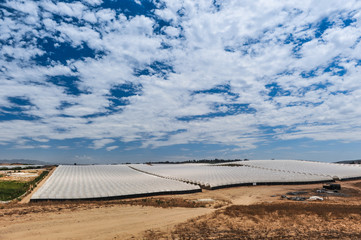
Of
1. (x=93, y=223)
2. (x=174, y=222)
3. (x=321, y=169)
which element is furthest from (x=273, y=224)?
(x=321, y=169)

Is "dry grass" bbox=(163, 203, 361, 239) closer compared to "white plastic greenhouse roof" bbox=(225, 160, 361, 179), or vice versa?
"dry grass" bbox=(163, 203, 361, 239)

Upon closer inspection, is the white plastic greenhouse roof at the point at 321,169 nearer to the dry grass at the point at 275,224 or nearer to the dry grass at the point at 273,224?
the dry grass at the point at 273,224

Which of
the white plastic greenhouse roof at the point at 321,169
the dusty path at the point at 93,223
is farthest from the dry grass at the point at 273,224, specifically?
the white plastic greenhouse roof at the point at 321,169

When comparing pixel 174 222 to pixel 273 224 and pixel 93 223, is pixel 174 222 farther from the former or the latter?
pixel 273 224

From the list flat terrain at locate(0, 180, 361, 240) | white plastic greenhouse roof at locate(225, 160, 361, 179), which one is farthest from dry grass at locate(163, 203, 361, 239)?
white plastic greenhouse roof at locate(225, 160, 361, 179)

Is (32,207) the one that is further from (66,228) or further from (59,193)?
(66,228)

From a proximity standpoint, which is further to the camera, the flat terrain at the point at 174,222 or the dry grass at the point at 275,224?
the dry grass at the point at 275,224

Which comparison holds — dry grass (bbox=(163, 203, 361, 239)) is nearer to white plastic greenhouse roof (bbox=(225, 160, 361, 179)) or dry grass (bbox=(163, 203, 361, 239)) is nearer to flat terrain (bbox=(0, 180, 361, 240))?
flat terrain (bbox=(0, 180, 361, 240))

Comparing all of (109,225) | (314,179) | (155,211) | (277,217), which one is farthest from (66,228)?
(314,179)
